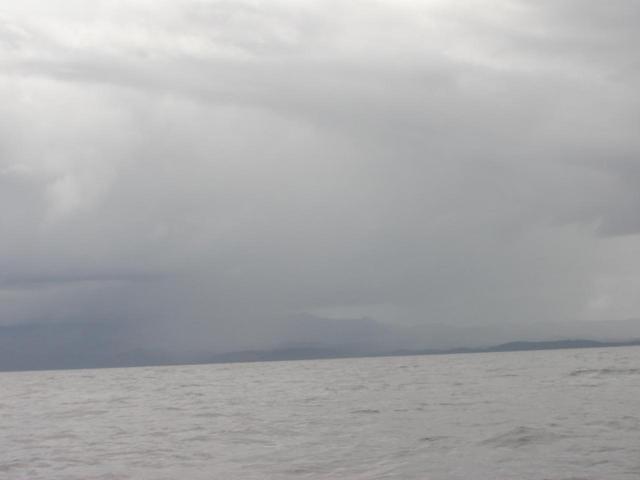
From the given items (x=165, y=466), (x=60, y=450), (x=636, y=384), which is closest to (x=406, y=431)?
(x=165, y=466)

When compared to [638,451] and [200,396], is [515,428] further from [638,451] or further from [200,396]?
[200,396]

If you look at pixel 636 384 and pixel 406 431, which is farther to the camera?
pixel 636 384

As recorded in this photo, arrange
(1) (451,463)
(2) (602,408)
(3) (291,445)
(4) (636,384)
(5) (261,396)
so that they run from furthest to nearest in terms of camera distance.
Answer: (5) (261,396) → (4) (636,384) → (2) (602,408) → (3) (291,445) → (1) (451,463)

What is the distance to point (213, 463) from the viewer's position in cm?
2938

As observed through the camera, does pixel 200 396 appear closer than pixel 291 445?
No

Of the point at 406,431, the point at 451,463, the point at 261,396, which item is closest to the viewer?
the point at 451,463

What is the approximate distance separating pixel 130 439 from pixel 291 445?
331 inches

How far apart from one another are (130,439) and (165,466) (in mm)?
9312

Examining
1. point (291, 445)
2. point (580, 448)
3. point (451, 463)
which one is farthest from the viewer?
point (291, 445)

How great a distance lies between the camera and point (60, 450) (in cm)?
3419

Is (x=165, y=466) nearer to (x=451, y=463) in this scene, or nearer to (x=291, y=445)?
(x=291, y=445)

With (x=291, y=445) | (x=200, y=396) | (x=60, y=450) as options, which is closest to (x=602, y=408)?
(x=291, y=445)

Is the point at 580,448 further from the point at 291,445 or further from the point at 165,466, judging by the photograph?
the point at 165,466

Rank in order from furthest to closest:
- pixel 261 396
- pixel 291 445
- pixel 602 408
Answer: pixel 261 396, pixel 602 408, pixel 291 445
